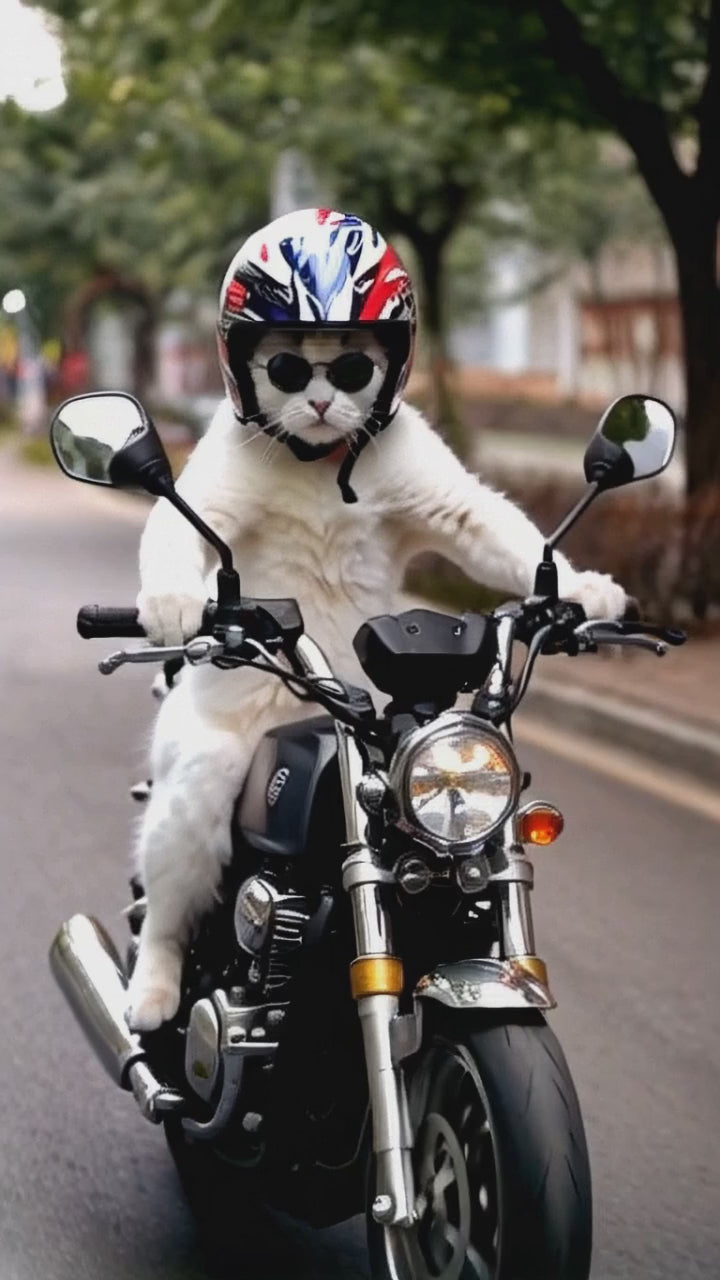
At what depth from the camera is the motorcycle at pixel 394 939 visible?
309 cm

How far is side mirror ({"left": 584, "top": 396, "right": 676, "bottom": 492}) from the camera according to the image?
12.0 ft

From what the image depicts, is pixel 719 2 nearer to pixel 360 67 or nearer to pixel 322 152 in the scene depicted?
pixel 360 67

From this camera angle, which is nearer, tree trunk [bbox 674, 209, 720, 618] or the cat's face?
the cat's face

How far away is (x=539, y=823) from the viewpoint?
3.36 m

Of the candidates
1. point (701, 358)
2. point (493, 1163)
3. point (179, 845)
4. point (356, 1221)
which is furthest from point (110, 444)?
point (701, 358)

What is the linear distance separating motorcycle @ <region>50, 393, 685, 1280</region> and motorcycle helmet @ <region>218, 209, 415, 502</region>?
1.03ft

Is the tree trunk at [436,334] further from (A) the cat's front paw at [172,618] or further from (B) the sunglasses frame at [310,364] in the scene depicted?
(A) the cat's front paw at [172,618]

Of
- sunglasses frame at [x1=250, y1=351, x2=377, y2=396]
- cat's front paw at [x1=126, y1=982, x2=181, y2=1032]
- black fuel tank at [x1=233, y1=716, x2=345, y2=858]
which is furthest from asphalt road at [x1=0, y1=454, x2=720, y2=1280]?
sunglasses frame at [x1=250, y1=351, x2=377, y2=396]

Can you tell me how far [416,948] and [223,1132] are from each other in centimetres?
54

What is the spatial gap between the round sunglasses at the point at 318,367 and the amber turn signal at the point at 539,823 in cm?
84

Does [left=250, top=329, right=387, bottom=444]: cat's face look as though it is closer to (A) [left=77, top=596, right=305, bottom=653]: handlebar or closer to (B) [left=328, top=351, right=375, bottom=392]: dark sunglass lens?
(B) [left=328, top=351, right=375, bottom=392]: dark sunglass lens

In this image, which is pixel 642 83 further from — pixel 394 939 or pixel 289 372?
pixel 394 939

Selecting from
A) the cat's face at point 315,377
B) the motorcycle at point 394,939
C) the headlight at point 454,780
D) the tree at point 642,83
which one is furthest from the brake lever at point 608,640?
the tree at point 642,83

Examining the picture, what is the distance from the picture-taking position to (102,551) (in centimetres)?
2055
